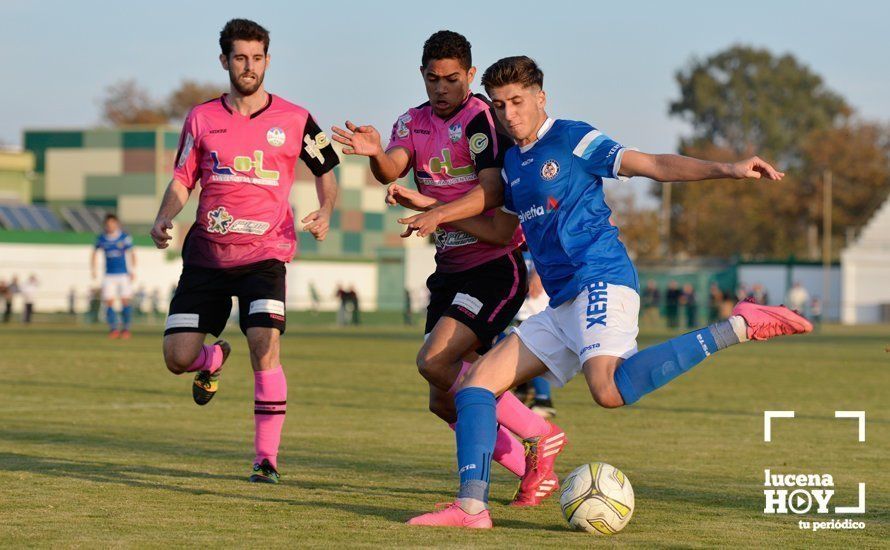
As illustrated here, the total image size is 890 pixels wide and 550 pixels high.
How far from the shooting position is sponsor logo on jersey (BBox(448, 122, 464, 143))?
24.3 ft

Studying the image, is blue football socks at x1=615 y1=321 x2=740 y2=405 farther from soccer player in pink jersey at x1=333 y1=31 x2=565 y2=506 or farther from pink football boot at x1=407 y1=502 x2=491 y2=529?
soccer player in pink jersey at x1=333 y1=31 x2=565 y2=506

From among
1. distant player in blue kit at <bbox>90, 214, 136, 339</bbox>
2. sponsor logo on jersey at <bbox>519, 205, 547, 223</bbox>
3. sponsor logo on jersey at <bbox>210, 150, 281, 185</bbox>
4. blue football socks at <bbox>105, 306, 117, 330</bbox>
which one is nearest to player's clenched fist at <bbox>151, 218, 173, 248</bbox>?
sponsor logo on jersey at <bbox>210, 150, 281, 185</bbox>

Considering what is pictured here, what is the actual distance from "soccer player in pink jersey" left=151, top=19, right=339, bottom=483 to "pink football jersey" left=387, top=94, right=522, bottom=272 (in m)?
0.70

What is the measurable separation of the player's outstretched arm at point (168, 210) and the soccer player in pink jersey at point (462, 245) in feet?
4.37

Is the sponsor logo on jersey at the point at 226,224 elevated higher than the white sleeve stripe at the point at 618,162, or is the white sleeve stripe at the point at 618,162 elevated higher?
the white sleeve stripe at the point at 618,162

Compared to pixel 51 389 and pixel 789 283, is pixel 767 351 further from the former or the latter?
pixel 789 283

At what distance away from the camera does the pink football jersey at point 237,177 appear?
800 cm

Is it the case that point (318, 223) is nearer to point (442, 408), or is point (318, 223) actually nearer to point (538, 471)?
point (442, 408)

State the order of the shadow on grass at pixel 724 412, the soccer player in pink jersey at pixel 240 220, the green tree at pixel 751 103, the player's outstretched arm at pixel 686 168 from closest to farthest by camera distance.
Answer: the player's outstretched arm at pixel 686 168, the soccer player in pink jersey at pixel 240 220, the shadow on grass at pixel 724 412, the green tree at pixel 751 103

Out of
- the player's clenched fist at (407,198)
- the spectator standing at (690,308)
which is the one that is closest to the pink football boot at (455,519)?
the player's clenched fist at (407,198)

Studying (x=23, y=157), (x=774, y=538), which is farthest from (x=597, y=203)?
(x=23, y=157)

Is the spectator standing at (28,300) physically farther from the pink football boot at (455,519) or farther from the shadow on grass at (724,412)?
the pink football boot at (455,519)

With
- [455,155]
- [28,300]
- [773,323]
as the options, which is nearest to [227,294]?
[455,155]

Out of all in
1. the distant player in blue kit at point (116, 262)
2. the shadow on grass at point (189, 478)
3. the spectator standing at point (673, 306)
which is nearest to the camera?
the shadow on grass at point (189, 478)
